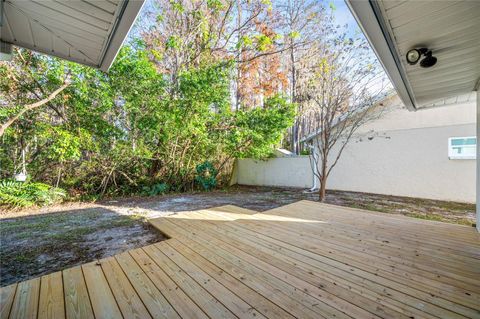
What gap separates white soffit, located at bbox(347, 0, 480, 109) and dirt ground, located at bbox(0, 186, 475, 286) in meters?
3.14

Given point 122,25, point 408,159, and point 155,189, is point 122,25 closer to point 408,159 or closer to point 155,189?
point 155,189

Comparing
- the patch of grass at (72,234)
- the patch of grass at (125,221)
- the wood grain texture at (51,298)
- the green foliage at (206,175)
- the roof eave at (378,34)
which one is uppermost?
the roof eave at (378,34)

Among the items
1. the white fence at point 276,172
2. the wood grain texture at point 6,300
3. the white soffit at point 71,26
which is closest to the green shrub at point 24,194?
the wood grain texture at point 6,300

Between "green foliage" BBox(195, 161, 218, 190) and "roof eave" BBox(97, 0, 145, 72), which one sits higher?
"roof eave" BBox(97, 0, 145, 72)

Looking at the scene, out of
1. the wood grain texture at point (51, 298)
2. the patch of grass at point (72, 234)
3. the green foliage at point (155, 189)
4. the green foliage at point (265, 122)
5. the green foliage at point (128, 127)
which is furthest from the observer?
the green foliage at point (265, 122)

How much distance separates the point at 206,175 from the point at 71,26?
6.79 meters

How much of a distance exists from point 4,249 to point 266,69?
10.6 meters

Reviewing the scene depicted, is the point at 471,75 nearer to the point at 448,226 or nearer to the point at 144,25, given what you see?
the point at 448,226

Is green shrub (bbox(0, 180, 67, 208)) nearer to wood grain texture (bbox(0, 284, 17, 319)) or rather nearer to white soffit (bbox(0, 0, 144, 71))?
wood grain texture (bbox(0, 284, 17, 319))

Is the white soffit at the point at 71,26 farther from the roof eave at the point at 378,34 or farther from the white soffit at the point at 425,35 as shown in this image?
the white soffit at the point at 425,35

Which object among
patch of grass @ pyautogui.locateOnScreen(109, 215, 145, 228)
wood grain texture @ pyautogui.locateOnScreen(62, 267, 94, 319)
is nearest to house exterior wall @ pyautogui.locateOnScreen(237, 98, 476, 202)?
patch of grass @ pyautogui.locateOnScreen(109, 215, 145, 228)

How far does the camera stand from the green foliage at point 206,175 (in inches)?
314

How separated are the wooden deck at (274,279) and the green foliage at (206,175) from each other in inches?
206

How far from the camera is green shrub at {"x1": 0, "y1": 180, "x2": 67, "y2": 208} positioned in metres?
4.56
